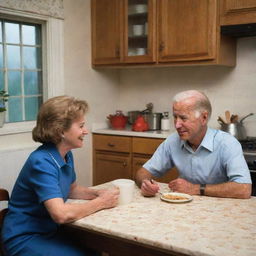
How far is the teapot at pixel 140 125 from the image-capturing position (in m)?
3.78

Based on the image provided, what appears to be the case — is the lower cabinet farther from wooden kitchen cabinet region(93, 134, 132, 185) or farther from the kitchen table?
the kitchen table

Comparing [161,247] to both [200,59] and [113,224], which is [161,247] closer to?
[113,224]

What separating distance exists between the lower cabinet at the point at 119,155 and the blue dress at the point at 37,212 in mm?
1932

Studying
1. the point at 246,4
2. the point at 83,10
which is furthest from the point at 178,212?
the point at 83,10

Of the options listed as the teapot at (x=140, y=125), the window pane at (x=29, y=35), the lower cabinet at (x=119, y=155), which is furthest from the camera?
the teapot at (x=140, y=125)

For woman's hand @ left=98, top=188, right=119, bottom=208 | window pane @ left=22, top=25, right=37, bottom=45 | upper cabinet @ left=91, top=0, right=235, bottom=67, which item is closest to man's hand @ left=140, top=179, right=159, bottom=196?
woman's hand @ left=98, top=188, right=119, bottom=208

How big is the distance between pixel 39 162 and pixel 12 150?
163 cm

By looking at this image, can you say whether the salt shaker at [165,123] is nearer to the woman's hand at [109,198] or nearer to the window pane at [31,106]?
the window pane at [31,106]

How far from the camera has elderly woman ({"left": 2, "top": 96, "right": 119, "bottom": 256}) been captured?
1536 mm

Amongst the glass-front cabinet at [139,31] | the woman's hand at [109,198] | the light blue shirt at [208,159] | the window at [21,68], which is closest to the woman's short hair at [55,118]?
the woman's hand at [109,198]

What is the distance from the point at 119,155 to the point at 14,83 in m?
1.23

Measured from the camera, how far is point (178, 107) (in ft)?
6.79

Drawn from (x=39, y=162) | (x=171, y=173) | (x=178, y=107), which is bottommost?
(x=171, y=173)

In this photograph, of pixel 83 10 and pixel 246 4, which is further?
pixel 83 10
